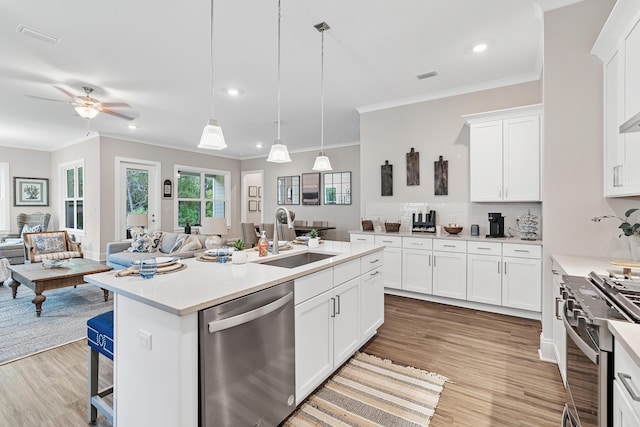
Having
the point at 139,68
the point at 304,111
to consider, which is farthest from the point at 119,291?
the point at 304,111

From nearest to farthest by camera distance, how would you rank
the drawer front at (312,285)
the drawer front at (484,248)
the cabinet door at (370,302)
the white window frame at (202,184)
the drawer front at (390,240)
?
1. the drawer front at (312,285)
2. the cabinet door at (370,302)
3. the drawer front at (484,248)
4. the drawer front at (390,240)
5. the white window frame at (202,184)

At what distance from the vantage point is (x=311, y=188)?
26.2 ft

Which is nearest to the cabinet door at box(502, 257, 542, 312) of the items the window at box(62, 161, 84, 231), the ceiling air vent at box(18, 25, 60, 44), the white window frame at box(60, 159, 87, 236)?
the ceiling air vent at box(18, 25, 60, 44)

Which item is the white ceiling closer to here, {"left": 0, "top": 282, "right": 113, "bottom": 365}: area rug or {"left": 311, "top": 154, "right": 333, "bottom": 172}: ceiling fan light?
{"left": 311, "top": 154, "right": 333, "bottom": 172}: ceiling fan light

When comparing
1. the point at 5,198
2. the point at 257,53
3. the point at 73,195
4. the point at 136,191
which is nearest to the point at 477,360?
the point at 257,53

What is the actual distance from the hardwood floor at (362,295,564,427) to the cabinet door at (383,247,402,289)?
0.39m

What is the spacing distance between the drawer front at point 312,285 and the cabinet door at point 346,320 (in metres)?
0.13

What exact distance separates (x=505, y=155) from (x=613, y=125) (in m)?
1.45

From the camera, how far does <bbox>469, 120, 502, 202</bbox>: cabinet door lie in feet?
11.8

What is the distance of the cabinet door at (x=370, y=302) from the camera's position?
255cm

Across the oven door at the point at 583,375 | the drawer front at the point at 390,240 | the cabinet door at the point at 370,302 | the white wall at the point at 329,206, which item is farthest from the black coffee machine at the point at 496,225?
the white wall at the point at 329,206

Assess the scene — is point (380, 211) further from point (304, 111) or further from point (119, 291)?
point (119, 291)

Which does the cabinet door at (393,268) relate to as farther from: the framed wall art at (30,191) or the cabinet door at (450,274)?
the framed wall art at (30,191)

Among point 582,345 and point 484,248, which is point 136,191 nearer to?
point 484,248
